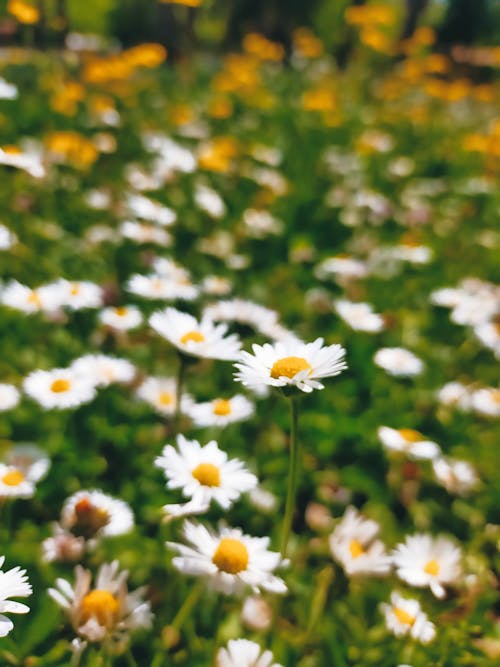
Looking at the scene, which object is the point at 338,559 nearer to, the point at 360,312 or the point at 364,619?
the point at 364,619

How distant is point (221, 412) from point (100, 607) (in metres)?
0.51

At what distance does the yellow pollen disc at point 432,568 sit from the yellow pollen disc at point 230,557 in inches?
14.1

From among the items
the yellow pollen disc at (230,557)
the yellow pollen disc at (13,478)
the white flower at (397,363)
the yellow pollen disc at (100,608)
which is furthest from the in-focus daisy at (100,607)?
the white flower at (397,363)

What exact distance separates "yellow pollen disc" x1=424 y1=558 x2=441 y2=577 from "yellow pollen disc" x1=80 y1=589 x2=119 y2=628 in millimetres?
498

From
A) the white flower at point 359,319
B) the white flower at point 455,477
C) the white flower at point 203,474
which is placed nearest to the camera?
the white flower at point 203,474

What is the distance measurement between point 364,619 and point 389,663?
6.7 inches

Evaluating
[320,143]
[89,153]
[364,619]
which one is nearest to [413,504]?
[364,619]

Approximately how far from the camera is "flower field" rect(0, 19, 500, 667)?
0.95 meters

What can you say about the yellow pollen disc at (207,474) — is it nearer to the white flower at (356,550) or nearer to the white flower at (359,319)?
the white flower at (356,550)

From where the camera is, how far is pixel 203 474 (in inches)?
37.5

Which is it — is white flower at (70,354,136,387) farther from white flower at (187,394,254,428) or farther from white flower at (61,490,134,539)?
white flower at (61,490,134,539)

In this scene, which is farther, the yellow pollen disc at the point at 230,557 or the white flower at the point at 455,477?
the white flower at the point at 455,477

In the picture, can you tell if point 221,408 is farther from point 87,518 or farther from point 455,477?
point 455,477

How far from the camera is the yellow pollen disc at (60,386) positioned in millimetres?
1283
